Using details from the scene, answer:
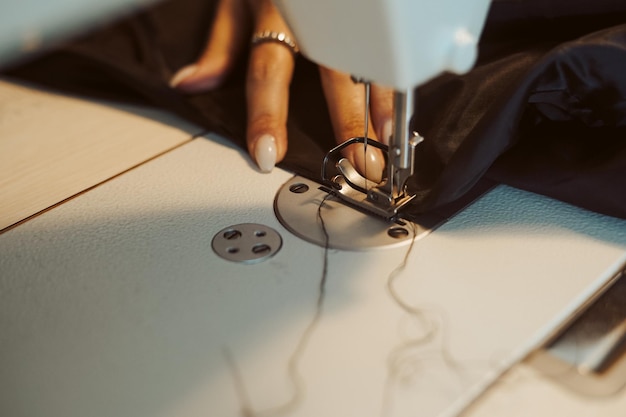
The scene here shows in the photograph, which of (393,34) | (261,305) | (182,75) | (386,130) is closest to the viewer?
(393,34)

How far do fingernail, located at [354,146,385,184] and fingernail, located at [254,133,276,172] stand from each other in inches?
4.4

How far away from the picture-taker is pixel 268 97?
3.04ft

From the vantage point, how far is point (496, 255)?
0.69 m

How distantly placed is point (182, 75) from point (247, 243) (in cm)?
41

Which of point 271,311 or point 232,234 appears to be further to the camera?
point 232,234

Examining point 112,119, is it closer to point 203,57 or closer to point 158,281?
point 203,57

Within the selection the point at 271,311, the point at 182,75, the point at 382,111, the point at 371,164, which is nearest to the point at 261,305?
the point at 271,311

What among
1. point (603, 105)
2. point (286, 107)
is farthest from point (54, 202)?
point (603, 105)

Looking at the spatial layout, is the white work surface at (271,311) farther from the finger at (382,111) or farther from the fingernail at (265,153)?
the finger at (382,111)

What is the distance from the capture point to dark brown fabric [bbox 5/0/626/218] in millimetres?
696

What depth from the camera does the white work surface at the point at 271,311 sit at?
554 mm

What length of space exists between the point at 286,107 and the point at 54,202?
31cm

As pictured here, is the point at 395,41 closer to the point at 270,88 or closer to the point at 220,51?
the point at 270,88

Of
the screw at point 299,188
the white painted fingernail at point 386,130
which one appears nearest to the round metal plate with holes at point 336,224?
the screw at point 299,188
